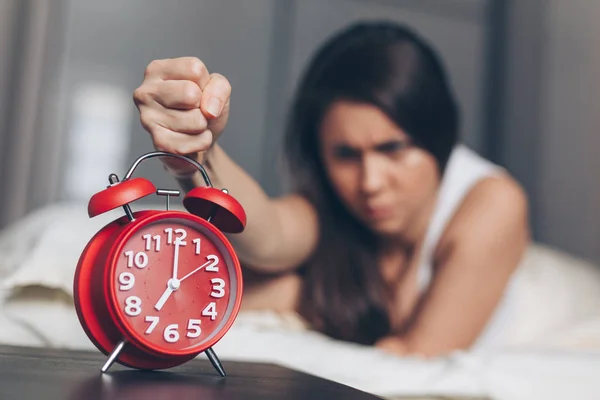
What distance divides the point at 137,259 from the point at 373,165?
34.8 inches

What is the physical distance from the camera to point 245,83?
7.60ft

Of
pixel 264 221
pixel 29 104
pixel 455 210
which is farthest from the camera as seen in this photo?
pixel 29 104

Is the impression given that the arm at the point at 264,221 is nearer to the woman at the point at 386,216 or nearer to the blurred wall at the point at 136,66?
the woman at the point at 386,216

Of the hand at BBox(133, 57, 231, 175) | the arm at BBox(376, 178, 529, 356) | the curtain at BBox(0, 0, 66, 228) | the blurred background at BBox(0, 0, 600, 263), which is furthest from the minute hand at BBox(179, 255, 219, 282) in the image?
the curtain at BBox(0, 0, 66, 228)

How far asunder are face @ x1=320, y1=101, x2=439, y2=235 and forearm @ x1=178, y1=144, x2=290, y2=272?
0.84 feet

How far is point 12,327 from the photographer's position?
939 mm

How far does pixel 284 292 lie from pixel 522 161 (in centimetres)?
139

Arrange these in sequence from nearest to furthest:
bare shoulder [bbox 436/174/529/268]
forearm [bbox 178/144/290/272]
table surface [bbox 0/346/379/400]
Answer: table surface [bbox 0/346/379/400], forearm [bbox 178/144/290/272], bare shoulder [bbox 436/174/529/268]

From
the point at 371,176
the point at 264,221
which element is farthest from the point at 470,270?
the point at 264,221

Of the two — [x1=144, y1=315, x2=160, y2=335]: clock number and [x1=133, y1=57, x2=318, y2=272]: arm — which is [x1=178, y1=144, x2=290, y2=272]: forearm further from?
[x1=144, y1=315, x2=160, y2=335]: clock number

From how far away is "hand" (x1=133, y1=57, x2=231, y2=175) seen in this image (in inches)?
23.6

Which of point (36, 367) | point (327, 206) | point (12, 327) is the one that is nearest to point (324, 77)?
point (327, 206)

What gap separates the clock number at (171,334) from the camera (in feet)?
1.76

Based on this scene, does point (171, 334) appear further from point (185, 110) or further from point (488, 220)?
point (488, 220)
